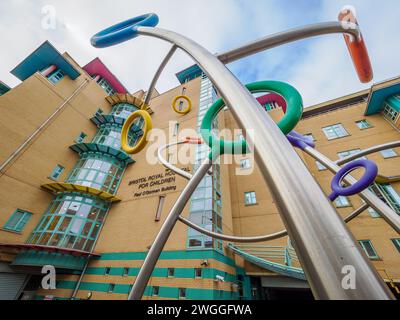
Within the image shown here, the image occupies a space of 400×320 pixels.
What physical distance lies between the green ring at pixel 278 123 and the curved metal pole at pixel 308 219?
1.01 m

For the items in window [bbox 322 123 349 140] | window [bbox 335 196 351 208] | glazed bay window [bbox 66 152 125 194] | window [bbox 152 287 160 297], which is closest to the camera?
window [bbox 152 287 160 297]

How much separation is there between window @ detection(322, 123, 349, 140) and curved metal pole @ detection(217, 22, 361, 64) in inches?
816

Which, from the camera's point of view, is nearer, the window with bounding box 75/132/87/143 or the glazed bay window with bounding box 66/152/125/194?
the glazed bay window with bounding box 66/152/125/194

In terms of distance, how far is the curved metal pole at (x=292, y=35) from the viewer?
1833 millimetres

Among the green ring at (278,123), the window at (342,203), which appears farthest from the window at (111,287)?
the window at (342,203)

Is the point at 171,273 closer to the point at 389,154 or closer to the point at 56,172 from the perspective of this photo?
the point at 56,172

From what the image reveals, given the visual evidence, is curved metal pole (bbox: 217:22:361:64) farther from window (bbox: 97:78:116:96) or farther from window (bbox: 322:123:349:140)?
window (bbox: 97:78:116:96)

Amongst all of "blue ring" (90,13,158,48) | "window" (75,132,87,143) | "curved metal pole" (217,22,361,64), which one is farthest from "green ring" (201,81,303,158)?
"window" (75,132,87,143)

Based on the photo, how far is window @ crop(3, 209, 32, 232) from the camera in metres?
12.9

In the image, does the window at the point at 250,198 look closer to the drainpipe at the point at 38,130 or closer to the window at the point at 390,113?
the window at the point at 390,113

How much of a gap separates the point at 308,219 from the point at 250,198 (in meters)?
16.7

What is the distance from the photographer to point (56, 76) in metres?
19.3

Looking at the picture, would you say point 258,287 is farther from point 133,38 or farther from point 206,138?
point 133,38

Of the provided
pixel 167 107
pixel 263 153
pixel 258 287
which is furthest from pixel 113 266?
pixel 167 107
